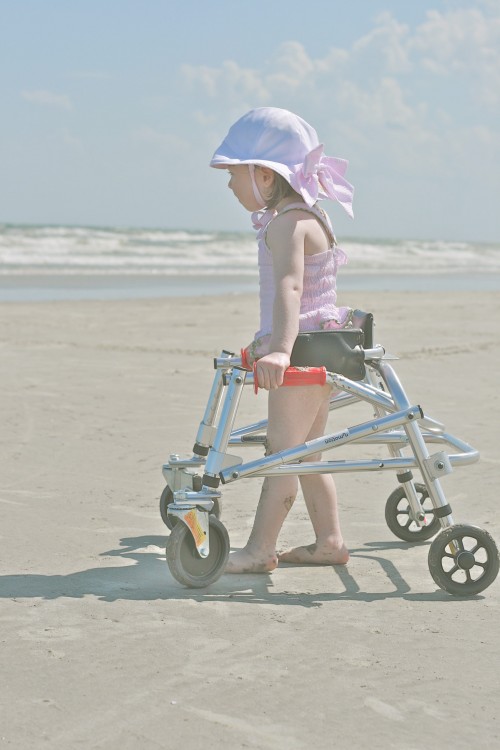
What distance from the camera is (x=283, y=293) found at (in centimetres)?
384

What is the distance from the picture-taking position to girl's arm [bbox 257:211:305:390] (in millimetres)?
3740

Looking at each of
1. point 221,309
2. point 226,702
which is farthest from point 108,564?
point 221,309

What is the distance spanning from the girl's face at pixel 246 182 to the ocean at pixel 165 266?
47.3ft

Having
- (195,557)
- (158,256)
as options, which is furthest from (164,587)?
(158,256)

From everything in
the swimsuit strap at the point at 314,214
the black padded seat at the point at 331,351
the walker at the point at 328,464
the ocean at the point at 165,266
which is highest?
the ocean at the point at 165,266

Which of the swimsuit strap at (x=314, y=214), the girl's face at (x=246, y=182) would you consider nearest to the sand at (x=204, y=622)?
the swimsuit strap at (x=314, y=214)

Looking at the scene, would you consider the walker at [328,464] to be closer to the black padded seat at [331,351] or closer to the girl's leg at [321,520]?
the black padded seat at [331,351]

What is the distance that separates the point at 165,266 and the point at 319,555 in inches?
1116

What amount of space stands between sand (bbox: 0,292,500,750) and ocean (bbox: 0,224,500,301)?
1277cm

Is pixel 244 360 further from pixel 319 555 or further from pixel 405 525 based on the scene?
pixel 405 525

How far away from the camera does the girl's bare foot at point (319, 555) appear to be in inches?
171

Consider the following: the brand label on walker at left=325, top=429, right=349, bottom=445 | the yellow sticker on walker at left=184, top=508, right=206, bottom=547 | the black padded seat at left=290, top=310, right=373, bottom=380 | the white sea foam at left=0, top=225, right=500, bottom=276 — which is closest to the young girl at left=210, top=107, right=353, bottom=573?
the black padded seat at left=290, top=310, right=373, bottom=380

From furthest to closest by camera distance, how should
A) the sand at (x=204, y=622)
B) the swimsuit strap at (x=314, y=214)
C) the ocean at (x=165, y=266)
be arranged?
the ocean at (x=165, y=266)
the swimsuit strap at (x=314, y=214)
the sand at (x=204, y=622)

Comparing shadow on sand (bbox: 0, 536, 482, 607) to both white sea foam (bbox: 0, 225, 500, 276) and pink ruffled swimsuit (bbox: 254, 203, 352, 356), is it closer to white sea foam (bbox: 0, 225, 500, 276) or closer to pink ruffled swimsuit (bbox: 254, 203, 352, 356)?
pink ruffled swimsuit (bbox: 254, 203, 352, 356)
